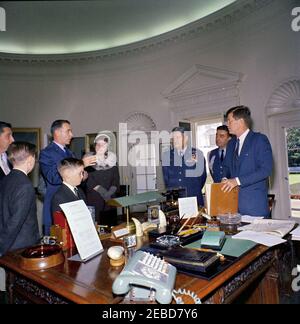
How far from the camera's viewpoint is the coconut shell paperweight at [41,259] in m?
1.21

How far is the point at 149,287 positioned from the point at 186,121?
5230mm

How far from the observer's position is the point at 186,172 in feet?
9.86

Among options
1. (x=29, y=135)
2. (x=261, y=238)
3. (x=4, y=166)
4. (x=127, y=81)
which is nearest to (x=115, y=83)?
(x=127, y=81)

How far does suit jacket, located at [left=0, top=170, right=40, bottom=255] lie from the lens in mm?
1596

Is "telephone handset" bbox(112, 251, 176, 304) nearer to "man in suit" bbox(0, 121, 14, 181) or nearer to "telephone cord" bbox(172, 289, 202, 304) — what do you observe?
"telephone cord" bbox(172, 289, 202, 304)

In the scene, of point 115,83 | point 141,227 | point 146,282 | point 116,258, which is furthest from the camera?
point 115,83

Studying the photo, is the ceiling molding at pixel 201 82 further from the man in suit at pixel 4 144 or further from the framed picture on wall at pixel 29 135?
the man in suit at pixel 4 144

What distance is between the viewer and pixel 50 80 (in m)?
6.75

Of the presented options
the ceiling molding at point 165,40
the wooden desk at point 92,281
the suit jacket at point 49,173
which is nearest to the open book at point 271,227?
the wooden desk at point 92,281

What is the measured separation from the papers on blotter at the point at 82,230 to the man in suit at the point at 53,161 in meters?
0.94

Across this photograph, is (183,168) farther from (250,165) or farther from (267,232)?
(267,232)

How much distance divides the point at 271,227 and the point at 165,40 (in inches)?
216

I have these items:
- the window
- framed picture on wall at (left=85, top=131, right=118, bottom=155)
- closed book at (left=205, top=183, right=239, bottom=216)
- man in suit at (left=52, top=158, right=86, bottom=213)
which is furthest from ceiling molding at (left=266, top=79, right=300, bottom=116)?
man in suit at (left=52, top=158, right=86, bottom=213)

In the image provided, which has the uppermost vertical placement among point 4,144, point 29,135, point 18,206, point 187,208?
point 29,135
